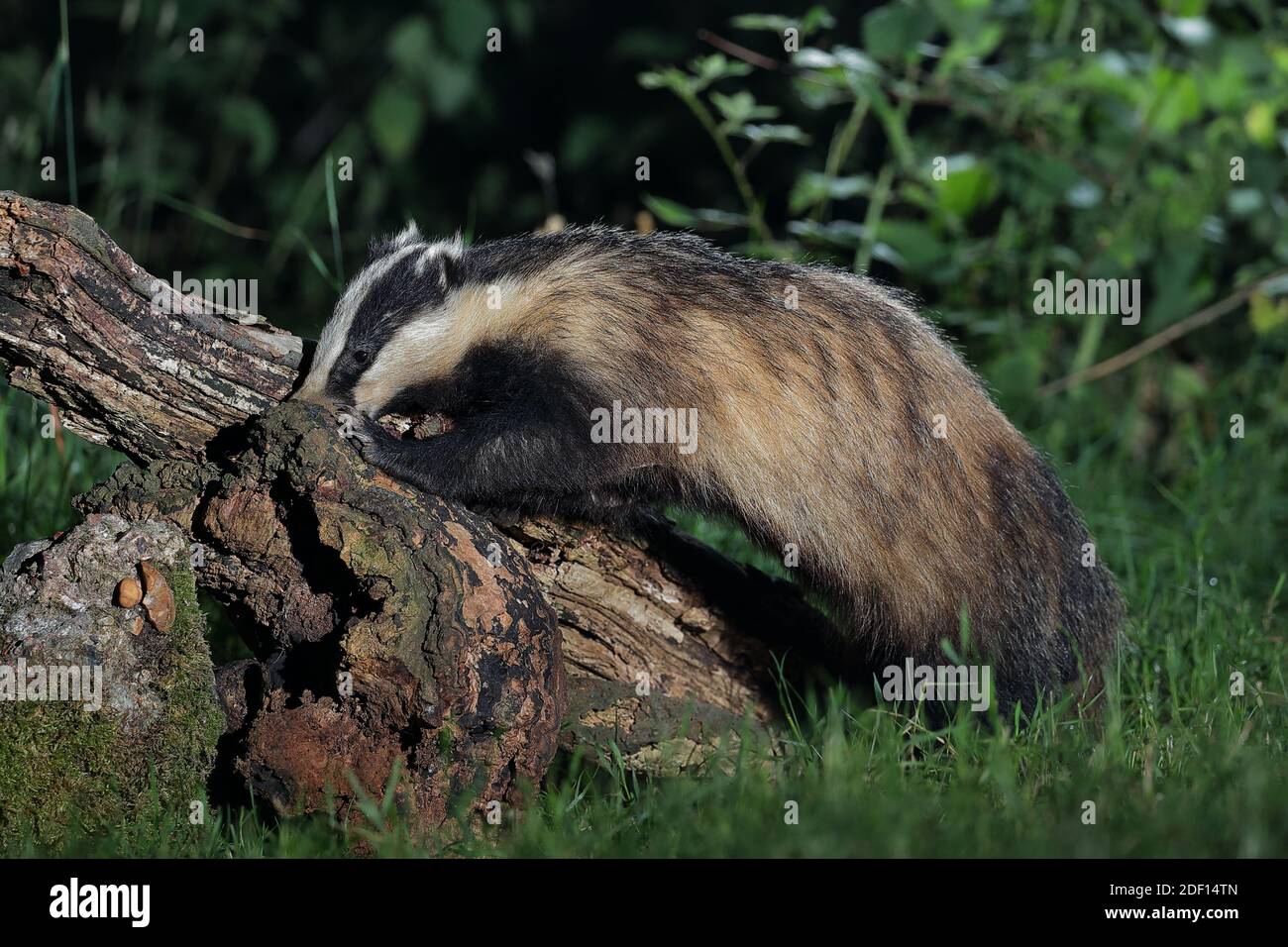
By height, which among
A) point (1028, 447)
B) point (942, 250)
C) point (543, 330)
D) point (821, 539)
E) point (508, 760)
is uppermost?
point (942, 250)

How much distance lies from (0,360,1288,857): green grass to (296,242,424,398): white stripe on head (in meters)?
1.33

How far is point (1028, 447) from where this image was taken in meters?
5.05

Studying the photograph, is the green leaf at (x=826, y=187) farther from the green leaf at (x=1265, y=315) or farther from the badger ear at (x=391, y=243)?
the badger ear at (x=391, y=243)

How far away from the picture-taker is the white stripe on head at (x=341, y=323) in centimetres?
432

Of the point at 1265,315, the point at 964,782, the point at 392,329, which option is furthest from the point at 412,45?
the point at 964,782

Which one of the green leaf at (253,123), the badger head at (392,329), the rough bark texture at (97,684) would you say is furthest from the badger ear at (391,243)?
the green leaf at (253,123)

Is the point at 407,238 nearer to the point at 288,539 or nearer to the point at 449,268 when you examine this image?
the point at 449,268

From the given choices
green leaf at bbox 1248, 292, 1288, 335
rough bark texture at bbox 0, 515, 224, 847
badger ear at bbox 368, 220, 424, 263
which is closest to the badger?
badger ear at bbox 368, 220, 424, 263

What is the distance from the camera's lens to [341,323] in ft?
14.8

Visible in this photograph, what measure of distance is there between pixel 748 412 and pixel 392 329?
4.03 feet

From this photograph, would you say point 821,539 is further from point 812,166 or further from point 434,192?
point 434,192

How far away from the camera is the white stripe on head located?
432cm
